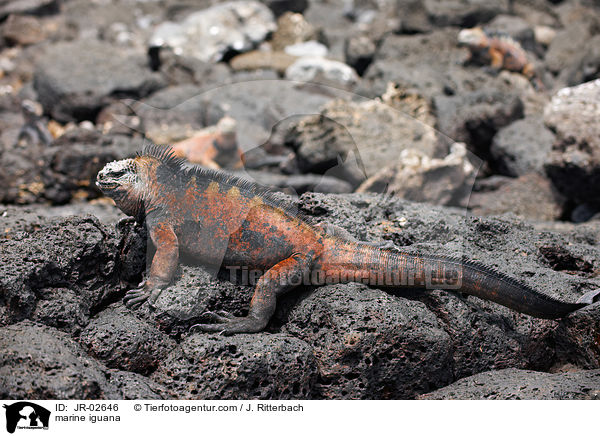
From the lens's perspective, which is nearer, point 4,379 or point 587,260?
point 4,379

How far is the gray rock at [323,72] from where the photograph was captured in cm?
849

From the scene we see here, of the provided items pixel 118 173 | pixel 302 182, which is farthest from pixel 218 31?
pixel 118 173

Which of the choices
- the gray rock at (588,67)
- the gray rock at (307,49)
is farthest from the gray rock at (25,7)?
the gray rock at (588,67)

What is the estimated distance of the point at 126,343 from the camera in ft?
8.98

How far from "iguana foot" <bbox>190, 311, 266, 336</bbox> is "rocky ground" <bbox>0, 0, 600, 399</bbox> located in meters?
0.09

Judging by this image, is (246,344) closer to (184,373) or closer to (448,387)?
(184,373)

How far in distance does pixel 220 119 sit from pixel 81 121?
3113 millimetres

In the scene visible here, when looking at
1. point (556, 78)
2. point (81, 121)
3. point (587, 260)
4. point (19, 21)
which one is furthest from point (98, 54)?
point (587, 260)

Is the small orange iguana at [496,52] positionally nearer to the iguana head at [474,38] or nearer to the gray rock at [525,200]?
the iguana head at [474,38]

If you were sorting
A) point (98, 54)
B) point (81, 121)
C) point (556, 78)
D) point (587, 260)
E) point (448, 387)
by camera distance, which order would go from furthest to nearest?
point (98, 54) → point (81, 121) → point (556, 78) → point (587, 260) → point (448, 387)

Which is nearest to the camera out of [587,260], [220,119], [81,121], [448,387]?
[448,387]

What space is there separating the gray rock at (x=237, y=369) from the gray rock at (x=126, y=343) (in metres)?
0.07

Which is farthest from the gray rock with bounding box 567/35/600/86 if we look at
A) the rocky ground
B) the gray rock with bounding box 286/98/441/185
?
the gray rock with bounding box 286/98/441/185

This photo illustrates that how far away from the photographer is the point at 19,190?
663 cm
